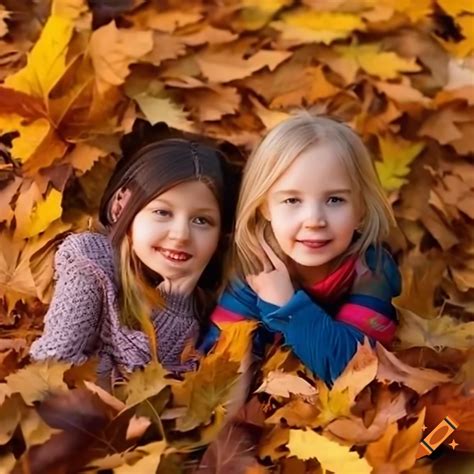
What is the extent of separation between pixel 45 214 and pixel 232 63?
0.28 m

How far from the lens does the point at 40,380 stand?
Result: 4.35 ft

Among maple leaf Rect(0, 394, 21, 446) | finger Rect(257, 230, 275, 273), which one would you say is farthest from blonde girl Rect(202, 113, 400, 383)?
maple leaf Rect(0, 394, 21, 446)

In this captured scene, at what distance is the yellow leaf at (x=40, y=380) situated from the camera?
132cm

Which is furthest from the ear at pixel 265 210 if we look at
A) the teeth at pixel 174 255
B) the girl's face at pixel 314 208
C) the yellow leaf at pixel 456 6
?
the yellow leaf at pixel 456 6

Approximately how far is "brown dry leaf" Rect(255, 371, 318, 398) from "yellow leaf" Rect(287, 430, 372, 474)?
4 cm

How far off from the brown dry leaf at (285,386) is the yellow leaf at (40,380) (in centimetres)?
23

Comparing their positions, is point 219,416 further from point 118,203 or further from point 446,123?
point 446,123

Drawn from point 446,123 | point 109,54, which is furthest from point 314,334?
point 109,54

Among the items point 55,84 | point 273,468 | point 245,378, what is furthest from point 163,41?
point 273,468

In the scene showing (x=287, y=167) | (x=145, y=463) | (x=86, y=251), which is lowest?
(x=145, y=463)

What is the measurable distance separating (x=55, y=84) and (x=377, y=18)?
388mm

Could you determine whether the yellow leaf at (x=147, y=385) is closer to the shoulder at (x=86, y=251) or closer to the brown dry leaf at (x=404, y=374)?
the shoulder at (x=86, y=251)

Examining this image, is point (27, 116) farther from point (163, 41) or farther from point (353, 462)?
point (353, 462)

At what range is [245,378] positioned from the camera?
1.33 meters
